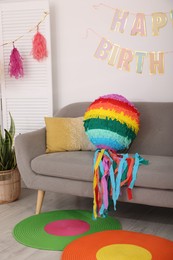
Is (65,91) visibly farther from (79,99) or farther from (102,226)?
(102,226)

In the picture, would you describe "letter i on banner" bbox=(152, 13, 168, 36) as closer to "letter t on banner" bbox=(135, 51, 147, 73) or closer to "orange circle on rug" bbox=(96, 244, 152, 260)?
"letter t on banner" bbox=(135, 51, 147, 73)

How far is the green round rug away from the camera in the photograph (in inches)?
90.6

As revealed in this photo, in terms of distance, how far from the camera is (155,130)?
9.42ft

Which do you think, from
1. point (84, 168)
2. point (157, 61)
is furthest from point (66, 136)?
point (157, 61)

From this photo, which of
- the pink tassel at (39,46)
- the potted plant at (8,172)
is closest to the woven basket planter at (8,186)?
the potted plant at (8,172)

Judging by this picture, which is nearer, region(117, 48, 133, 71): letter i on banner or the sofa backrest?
the sofa backrest

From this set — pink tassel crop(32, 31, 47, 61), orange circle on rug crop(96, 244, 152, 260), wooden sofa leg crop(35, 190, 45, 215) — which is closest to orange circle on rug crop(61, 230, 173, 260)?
orange circle on rug crop(96, 244, 152, 260)

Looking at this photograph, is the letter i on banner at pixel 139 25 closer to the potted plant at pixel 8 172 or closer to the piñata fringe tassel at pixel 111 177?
the piñata fringe tassel at pixel 111 177

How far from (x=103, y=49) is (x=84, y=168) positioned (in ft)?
4.23

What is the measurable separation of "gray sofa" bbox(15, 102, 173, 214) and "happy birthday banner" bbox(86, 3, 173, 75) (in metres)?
0.41

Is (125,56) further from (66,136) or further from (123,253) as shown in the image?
(123,253)

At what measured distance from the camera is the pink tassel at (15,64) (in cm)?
342

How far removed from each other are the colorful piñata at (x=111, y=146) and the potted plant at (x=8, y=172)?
75 cm

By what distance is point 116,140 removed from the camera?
8.43 feet
